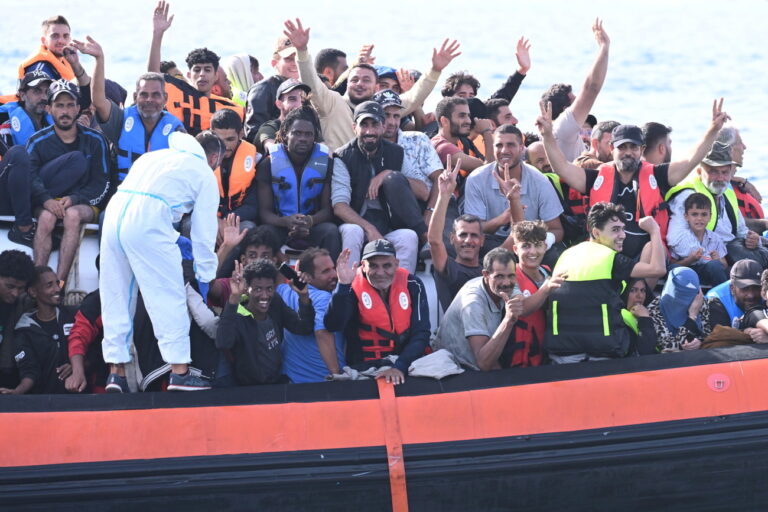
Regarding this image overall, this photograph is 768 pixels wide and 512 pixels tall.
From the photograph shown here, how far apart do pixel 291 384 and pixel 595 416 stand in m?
1.60

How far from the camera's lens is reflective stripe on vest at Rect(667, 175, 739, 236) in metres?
7.04

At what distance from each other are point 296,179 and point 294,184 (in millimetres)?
38

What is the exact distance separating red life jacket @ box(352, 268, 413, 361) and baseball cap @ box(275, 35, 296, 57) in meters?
3.00

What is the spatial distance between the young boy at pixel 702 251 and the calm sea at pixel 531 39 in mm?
11012

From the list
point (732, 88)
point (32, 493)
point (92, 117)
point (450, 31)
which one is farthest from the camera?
point (450, 31)

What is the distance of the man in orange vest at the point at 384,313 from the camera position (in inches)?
233

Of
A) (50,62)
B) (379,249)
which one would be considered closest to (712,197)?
(379,249)

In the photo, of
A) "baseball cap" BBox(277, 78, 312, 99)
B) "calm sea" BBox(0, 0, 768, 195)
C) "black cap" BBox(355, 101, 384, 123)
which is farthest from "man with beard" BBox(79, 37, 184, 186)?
"calm sea" BBox(0, 0, 768, 195)

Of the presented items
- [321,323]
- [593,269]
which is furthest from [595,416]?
[321,323]

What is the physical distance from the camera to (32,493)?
5.40 meters

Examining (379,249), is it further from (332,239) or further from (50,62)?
(50,62)

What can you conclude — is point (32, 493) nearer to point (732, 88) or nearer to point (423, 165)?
point (423, 165)

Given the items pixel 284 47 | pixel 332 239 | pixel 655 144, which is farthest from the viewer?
pixel 284 47

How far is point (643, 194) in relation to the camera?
22.6 feet
